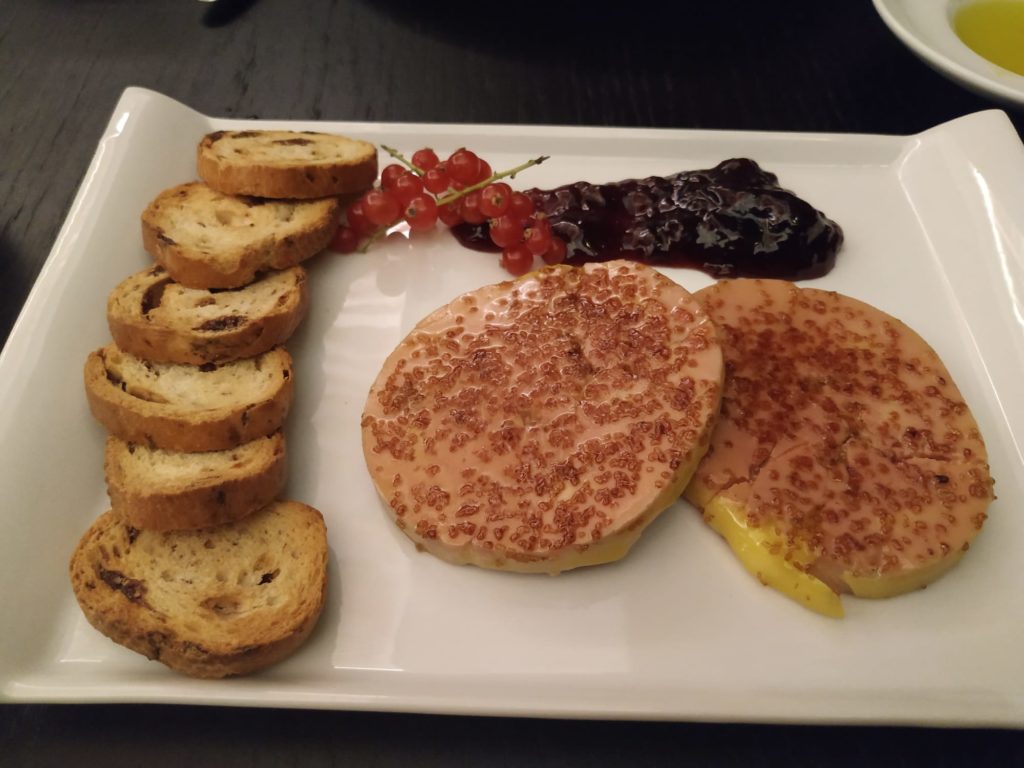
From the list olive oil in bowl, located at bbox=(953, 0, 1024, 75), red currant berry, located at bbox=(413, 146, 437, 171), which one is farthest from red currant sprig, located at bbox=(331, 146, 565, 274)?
olive oil in bowl, located at bbox=(953, 0, 1024, 75)

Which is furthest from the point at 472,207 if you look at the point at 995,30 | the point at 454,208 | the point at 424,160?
the point at 995,30

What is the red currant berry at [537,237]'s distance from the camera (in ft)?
8.48

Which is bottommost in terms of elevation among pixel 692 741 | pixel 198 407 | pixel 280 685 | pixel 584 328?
pixel 692 741

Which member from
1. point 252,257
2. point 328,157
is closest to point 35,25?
point 328,157

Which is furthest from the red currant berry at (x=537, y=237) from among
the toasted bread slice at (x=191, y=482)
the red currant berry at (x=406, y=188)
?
the toasted bread slice at (x=191, y=482)

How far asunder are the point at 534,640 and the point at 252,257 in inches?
59.1

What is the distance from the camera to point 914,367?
7.17ft

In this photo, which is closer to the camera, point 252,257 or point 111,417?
point 111,417

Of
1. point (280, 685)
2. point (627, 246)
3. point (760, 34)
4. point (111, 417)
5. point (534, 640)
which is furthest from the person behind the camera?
point (760, 34)

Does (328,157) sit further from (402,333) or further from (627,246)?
(627,246)

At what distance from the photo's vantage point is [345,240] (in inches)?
107

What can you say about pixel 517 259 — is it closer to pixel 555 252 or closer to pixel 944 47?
pixel 555 252

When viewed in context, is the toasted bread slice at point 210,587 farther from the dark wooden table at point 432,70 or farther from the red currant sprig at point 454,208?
the dark wooden table at point 432,70

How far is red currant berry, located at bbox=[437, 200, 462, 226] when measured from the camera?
2.73 m
